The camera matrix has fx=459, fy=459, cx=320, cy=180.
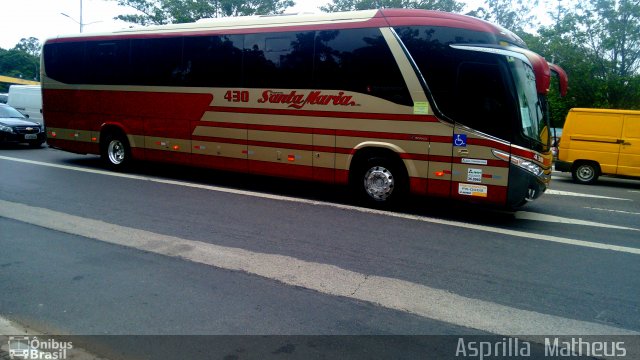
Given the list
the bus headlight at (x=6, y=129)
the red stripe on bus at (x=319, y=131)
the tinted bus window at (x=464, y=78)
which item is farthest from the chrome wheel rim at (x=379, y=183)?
the bus headlight at (x=6, y=129)

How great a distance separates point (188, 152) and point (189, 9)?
26.1 m

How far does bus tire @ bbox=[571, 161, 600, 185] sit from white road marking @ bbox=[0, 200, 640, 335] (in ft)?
38.5

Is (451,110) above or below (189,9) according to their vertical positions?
below

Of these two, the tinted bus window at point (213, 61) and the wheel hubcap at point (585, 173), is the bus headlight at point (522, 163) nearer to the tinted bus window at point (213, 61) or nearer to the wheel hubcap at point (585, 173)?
the tinted bus window at point (213, 61)

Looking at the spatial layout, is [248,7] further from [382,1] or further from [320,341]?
[320,341]

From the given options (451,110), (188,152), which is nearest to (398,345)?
(451,110)

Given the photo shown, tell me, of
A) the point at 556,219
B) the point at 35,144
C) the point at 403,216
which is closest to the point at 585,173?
the point at 556,219

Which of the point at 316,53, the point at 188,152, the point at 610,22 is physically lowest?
the point at 188,152

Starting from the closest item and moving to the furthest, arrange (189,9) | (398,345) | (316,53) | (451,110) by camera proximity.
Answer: (398,345) → (451,110) → (316,53) → (189,9)

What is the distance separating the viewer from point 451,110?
7914mm

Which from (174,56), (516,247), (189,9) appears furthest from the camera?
(189,9)

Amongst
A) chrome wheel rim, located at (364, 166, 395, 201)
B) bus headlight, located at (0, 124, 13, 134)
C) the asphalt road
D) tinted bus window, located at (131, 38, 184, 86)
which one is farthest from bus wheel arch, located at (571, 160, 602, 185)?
bus headlight, located at (0, 124, 13, 134)

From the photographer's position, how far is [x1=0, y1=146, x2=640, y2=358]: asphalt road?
4020mm

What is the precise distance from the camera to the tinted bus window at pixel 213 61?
1010 cm
